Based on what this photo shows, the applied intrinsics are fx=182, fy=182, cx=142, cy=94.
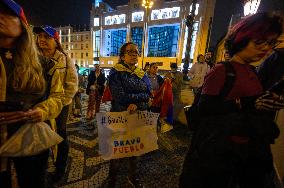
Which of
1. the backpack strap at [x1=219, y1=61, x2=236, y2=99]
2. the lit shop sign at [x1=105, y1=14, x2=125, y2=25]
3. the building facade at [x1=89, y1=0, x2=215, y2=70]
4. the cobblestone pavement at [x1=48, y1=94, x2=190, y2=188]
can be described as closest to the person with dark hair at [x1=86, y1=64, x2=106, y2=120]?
the cobblestone pavement at [x1=48, y1=94, x2=190, y2=188]

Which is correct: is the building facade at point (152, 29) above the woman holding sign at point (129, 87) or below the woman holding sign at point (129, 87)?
above

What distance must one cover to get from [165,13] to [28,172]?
45211mm

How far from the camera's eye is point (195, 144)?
1.56 meters

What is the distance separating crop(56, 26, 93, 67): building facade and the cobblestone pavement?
5697cm

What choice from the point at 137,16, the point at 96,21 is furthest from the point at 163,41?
the point at 96,21

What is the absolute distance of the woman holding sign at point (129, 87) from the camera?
2.66 metres

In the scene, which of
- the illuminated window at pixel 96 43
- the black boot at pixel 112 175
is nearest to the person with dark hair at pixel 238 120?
the black boot at pixel 112 175

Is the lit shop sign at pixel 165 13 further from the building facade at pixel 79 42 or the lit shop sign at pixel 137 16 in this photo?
the building facade at pixel 79 42

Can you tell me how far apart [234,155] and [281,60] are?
115cm

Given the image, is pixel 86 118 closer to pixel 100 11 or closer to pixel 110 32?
pixel 110 32

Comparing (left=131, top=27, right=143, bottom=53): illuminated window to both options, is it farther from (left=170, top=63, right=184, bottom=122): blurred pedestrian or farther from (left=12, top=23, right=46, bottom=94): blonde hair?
(left=12, top=23, right=46, bottom=94): blonde hair

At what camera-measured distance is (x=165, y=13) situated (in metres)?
42.0

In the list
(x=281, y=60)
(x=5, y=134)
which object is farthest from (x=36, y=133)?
(x=281, y=60)

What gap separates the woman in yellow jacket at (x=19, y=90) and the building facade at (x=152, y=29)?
33.8 m
